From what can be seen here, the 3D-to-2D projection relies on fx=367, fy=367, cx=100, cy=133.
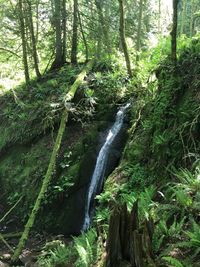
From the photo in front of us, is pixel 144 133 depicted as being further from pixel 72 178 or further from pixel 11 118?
pixel 11 118

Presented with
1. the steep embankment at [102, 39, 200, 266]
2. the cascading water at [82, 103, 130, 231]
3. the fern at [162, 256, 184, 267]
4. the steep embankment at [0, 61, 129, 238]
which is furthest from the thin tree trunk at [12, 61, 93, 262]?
the fern at [162, 256, 184, 267]

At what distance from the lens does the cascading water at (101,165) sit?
9662 mm

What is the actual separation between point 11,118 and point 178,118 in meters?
7.28

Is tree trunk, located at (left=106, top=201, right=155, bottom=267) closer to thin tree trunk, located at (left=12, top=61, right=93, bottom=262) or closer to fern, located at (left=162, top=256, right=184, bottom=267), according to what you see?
fern, located at (left=162, top=256, right=184, bottom=267)

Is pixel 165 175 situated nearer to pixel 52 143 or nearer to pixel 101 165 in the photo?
pixel 101 165

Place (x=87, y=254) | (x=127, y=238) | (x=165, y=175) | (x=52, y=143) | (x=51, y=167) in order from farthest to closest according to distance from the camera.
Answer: (x=52, y=143) < (x=51, y=167) < (x=165, y=175) < (x=87, y=254) < (x=127, y=238)

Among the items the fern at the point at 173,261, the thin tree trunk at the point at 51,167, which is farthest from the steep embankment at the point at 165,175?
the thin tree trunk at the point at 51,167

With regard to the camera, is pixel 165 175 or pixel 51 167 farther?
pixel 51 167

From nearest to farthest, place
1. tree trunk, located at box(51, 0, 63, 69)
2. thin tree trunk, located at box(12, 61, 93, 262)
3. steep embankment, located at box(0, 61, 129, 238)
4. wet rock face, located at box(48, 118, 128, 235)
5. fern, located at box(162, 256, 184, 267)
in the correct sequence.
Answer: fern, located at box(162, 256, 184, 267), thin tree trunk, located at box(12, 61, 93, 262), wet rock face, located at box(48, 118, 128, 235), steep embankment, located at box(0, 61, 129, 238), tree trunk, located at box(51, 0, 63, 69)

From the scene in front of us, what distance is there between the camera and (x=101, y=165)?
10055mm

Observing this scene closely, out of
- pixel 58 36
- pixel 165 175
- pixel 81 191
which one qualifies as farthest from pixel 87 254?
pixel 58 36

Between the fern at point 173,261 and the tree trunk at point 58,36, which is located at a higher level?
the tree trunk at point 58,36

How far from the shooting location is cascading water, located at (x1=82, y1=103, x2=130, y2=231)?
966 centimetres

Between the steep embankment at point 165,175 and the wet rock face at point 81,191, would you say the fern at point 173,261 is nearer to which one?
the steep embankment at point 165,175
